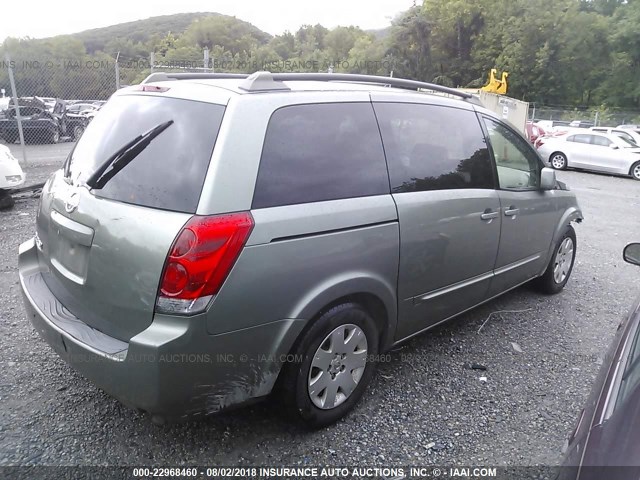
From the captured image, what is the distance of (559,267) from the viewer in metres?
4.71

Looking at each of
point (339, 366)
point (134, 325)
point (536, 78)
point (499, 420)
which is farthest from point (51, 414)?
point (536, 78)

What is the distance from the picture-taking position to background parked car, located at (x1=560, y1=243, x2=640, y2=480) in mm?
1217

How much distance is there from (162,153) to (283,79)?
2.64 ft

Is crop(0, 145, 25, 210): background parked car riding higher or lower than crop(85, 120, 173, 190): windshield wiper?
lower

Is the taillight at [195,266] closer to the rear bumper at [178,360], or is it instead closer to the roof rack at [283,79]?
the rear bumper at [178,360]

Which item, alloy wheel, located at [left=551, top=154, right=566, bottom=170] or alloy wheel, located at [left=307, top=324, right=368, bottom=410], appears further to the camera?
alloy wheel, located at [left=551, top=154, right=566, bottom=170]

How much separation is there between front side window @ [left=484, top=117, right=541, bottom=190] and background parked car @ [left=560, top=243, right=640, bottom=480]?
2.06 m

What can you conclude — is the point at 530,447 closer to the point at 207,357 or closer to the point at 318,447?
the point at 318,447

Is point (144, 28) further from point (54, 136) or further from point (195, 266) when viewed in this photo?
point (195, 266)

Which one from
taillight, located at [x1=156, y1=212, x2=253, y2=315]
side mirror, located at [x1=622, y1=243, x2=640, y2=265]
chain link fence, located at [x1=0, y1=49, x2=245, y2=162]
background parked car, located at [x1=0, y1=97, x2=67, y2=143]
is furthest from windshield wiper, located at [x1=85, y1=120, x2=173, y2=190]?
background parked car, located at [x1=0, y1=97, x2=67, y2=143]

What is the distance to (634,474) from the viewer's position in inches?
44.7

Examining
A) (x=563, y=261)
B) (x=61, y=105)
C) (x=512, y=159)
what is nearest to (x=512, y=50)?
(x=61, y=105)

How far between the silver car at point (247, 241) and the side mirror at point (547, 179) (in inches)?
47.5

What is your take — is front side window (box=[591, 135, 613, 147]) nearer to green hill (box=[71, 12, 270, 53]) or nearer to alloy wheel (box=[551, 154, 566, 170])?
alloy wheel (box=[551, 154, 566, 170])
